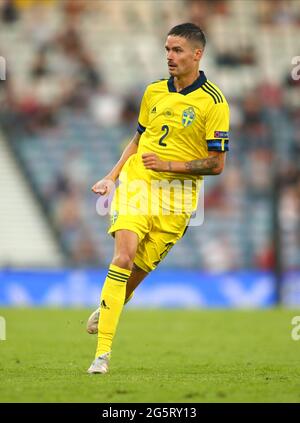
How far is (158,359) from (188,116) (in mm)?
2442

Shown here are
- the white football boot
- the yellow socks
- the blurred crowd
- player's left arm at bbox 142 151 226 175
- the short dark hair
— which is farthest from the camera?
the blurred crowd

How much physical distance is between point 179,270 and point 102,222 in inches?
101

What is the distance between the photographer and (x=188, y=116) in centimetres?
794

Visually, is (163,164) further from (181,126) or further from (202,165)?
(181,126)

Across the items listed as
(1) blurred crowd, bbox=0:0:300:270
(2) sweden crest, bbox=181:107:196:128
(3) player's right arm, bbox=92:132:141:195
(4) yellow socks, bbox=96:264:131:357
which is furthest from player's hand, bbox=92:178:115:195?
(1) blurred crowd, bbox=0:0:300:270

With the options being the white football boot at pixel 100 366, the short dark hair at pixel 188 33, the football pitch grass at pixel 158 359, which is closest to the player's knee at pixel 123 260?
the white football boot at pixel 100 366

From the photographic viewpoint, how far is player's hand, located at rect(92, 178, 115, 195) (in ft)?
25.6

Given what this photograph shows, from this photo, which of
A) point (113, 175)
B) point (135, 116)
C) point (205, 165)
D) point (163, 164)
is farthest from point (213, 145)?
point (135, 116)

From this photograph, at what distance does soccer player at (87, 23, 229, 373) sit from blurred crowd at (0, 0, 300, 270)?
995 centimetres

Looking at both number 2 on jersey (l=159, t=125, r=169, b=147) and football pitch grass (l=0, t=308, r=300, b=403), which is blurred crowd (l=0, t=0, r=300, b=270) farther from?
number 2 on jersey (l=159, t=125, r=169, b=147)

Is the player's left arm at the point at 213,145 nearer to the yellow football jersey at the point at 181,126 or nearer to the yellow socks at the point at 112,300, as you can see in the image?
the yellow football jersey at the point at 181,126
